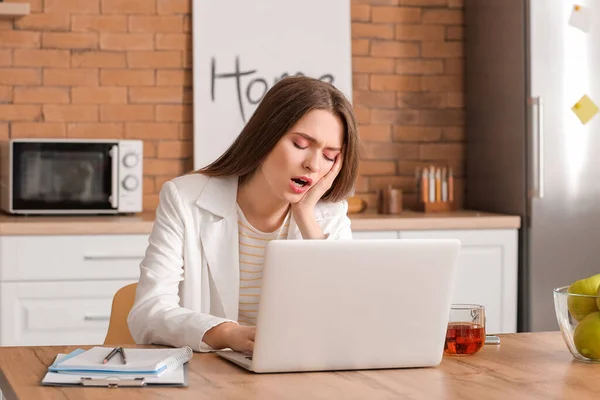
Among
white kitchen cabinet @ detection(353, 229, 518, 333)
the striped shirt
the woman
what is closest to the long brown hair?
the woman

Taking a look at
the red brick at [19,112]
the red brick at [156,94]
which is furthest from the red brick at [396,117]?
the red brick at [19,112]

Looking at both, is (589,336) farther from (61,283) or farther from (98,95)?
(98,95)

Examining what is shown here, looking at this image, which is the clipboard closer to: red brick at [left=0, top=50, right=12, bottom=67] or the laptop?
the laptop

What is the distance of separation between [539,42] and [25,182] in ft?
6.72

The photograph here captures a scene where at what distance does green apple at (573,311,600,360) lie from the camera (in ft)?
5.48

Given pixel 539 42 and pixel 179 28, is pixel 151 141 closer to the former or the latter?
pixel 179 28

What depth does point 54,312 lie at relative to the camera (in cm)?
344

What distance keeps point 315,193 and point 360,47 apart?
205 centimetres

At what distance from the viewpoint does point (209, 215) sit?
2.27m

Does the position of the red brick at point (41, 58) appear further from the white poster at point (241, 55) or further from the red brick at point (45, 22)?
the white poster at point (241, 55)

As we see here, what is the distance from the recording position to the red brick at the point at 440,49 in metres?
4.36

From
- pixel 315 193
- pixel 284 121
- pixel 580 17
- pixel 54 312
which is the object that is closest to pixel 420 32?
pixel 580 17

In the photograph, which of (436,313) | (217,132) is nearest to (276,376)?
(436,313)

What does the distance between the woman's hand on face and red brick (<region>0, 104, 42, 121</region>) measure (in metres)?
1.96
